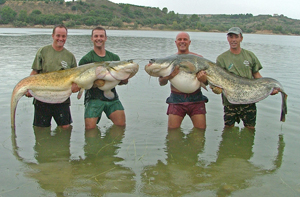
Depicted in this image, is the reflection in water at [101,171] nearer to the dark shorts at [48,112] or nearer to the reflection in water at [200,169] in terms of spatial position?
the reflection in water at [200,169]

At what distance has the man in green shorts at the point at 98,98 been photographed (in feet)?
17.9

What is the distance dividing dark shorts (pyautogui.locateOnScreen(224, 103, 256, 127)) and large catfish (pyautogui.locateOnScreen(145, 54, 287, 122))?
0.30 meters

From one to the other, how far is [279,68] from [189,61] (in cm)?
1168

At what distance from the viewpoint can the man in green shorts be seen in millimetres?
5442

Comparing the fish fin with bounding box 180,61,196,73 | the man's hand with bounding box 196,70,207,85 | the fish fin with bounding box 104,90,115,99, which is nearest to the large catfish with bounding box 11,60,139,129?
the fish fin with bounding box 104,90,115,99

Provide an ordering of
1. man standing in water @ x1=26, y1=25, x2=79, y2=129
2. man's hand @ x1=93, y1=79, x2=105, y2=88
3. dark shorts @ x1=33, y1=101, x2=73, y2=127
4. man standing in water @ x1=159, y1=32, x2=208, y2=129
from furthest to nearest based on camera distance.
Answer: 1. dark shorts @ x1=33, y1=101, x2=73, y2=127
2. man standing in water @ x1=159, y1=32, x2=208, y2=129
3. man standing in water @ x1=26, y1=25, x2=79, y2=129
4. man's hand @ x1=93, y1=79, x2=105, y2=88

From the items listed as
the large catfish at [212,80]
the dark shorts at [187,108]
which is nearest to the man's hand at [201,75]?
the large catfish at [212,80]

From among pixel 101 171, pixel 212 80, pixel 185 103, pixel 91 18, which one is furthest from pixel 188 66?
pixel 91 18

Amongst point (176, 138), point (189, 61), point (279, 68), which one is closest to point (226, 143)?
point (176, 138)

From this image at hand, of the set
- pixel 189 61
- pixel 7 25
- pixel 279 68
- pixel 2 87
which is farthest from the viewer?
pixel 7 25

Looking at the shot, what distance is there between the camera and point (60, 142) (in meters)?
5.46

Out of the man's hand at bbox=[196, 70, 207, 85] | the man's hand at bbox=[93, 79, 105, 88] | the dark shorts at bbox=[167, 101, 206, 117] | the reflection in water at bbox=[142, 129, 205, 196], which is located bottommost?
the reflection in water at bbox=[142, 129, 205, 196]

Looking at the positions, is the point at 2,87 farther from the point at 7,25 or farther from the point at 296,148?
the point at 7,25

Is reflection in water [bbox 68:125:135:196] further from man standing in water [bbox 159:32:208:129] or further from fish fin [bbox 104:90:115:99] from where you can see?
man standing in water [bbox 159:32:208:129]
